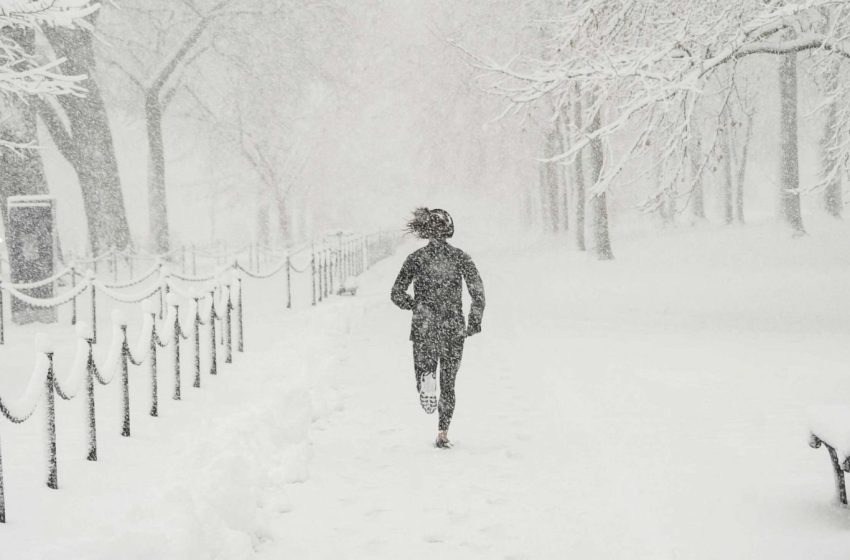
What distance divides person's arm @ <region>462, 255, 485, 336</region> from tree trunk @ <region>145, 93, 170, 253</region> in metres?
19.5

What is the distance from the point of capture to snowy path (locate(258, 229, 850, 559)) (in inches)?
186

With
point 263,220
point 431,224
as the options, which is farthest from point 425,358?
point 263,220

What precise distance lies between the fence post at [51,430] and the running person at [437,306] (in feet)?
8.65

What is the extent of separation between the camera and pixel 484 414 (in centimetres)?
797

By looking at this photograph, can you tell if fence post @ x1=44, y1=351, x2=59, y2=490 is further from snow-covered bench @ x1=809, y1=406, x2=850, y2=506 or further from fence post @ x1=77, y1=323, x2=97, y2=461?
snow-covered bench @ x1=809, y1=406, x2=850, y2=506

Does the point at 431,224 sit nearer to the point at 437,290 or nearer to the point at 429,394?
the point at 437,290

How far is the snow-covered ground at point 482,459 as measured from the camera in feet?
15.2

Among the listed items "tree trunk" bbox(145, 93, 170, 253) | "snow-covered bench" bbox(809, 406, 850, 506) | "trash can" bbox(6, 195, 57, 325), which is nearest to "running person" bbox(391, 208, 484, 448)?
"snow-covered bench" bbox(809, 406, 850, 506)

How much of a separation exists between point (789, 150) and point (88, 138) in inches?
727

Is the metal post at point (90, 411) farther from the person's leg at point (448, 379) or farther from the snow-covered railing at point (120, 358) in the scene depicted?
the person's leg at point (448, 379)

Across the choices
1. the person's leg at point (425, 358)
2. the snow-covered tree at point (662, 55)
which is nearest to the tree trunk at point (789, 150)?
the snow-covered tree at point (662, 55)

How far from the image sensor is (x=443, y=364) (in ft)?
22.7

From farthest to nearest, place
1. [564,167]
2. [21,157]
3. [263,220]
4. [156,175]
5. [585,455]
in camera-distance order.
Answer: [263,220] < [564,167] < [156,175] < [21,157] < [585,455]

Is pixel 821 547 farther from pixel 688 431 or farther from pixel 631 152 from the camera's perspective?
pixel 631 152
